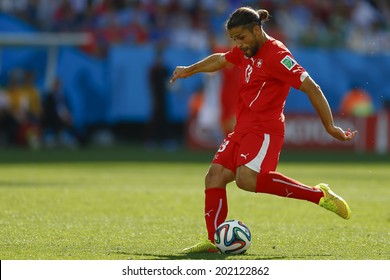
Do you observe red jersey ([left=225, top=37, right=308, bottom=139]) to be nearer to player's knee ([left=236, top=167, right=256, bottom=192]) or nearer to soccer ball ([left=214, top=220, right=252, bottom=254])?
player's knee ([left=236, top=167, right=256, bottom=192])

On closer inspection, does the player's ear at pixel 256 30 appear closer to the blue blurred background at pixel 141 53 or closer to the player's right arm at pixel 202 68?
the player's right arm at pixel 202 68

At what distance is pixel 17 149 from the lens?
78.7 ft

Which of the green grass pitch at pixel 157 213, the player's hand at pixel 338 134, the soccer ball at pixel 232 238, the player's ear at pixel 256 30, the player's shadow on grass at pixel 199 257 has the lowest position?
the green grass pitch at pixel 157 213

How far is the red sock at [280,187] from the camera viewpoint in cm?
859

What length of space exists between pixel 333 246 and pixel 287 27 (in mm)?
19076

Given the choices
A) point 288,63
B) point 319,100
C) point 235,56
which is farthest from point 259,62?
point 319,100

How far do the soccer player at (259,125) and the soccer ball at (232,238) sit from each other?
145mm

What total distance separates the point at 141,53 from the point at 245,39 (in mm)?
16492

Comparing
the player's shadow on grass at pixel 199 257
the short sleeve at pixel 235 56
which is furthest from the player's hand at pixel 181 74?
the player's shadow on grass at pixel 199 257

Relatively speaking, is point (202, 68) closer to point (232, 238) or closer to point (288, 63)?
point (288, 63)

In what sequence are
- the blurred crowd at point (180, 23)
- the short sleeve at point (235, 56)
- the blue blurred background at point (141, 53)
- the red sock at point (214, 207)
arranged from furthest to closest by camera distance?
the blurred crowd at point (180, 23) < the blue blurred background at point (141, 53) < the short sleeve at point (235, 56) < the red sock at point (214, 207)

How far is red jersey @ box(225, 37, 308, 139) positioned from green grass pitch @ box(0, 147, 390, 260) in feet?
3.73

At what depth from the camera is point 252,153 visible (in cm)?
865

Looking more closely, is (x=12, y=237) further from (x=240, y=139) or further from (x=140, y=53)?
Answer: (x=140, y=53)
